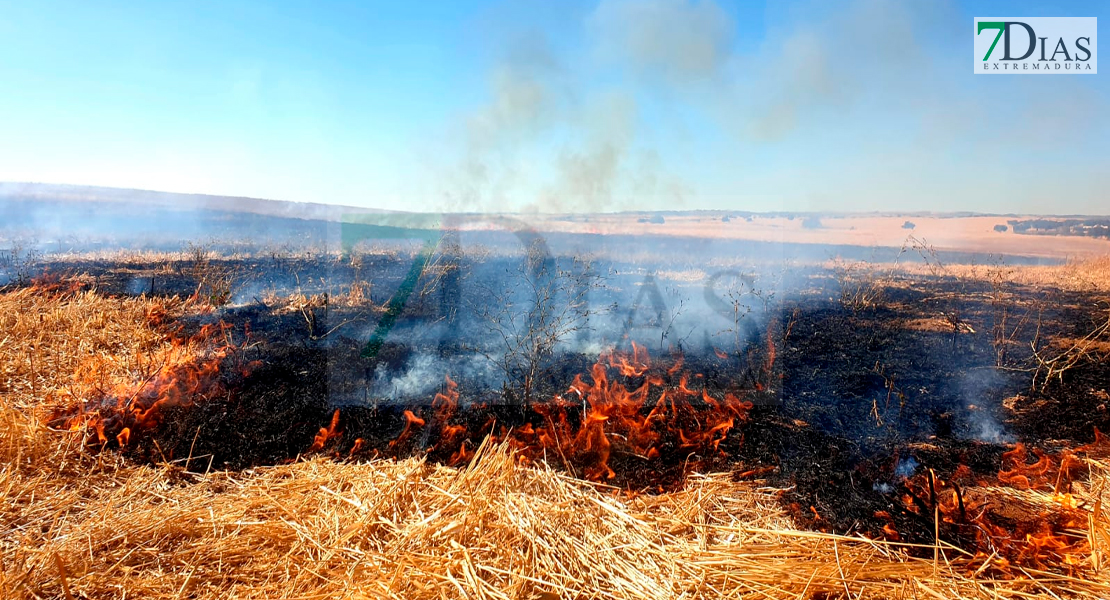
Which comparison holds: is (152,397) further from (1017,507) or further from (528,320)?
(1017,507)

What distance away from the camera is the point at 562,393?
4.51 meters

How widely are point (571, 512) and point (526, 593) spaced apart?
26.6 inches

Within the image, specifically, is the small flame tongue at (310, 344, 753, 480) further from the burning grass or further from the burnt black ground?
the burning grass

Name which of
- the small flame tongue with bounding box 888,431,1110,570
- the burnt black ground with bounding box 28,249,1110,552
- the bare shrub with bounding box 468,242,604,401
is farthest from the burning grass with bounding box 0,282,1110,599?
the bare shrub with bounding box 468,242,604,401

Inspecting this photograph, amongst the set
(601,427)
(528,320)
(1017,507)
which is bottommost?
(1017,507)

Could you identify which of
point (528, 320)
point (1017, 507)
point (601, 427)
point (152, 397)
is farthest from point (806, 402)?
point (152, 397)

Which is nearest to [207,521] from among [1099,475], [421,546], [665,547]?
[421,546]

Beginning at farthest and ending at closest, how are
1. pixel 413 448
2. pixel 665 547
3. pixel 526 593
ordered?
1. pixel 413 448
2. pixel 665 547
3. pixel 526 593

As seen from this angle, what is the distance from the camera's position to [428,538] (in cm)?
252

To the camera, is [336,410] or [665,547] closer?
[665,547]

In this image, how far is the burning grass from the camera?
2.23m

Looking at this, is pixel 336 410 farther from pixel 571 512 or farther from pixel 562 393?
pixel 571 512

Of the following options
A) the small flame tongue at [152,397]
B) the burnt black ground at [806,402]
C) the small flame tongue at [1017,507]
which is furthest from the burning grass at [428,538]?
the burnt black ground at [806,402]

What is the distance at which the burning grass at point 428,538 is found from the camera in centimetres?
223
